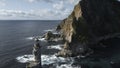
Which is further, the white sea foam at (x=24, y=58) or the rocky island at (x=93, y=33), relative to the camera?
the rocky island at (x=93, y=33)

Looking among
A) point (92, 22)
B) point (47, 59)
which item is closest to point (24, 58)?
point (47, 59)

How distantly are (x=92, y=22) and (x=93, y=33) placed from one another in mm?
7153

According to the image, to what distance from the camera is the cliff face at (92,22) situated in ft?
265

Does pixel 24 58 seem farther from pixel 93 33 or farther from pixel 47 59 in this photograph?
pixel 93 33

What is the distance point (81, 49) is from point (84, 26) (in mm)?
13329

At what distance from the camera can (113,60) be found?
6944 centimetres

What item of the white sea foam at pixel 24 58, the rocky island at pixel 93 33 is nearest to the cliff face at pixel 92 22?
the rocky island at pixel 93 33

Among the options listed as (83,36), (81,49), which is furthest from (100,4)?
(81,49)

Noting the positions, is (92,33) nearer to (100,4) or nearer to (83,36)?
(83,36)

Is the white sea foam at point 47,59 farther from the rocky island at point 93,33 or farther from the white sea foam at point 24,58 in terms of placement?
the rocky island at point 93,33

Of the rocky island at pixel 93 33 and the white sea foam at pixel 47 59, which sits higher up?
the rocky island at pixel 93 33

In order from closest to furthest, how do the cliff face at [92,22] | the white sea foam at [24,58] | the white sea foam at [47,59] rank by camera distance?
the white sea foam at [47,59], the white sea foam at [24,58], the cliff face at [92,22]

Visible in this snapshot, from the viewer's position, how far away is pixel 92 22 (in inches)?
3738

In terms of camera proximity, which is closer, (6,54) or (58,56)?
(58,56)
